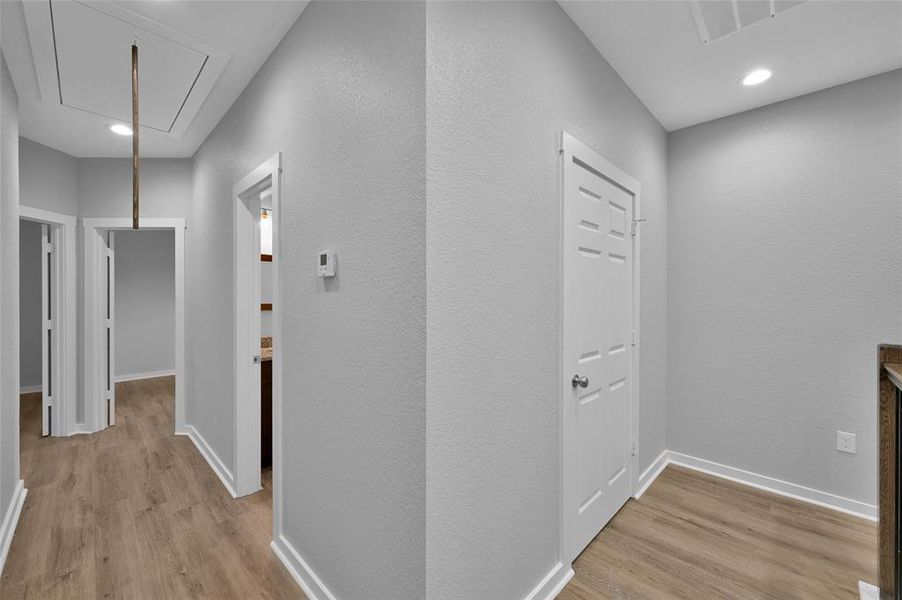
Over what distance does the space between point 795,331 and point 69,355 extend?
590cm

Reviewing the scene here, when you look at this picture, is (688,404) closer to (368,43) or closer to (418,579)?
(418,579)

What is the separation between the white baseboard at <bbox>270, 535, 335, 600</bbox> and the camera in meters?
1.66

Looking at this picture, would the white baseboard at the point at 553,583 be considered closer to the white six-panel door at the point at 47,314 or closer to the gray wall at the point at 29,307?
the white six-panel door at the point at 47,314

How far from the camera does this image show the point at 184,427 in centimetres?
371

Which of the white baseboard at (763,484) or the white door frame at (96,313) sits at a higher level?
the white door frame at (96,313)

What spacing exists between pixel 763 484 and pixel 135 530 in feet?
13.2

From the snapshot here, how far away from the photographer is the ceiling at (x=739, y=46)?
180 centimetres

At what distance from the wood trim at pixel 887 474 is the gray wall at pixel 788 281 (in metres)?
1.24

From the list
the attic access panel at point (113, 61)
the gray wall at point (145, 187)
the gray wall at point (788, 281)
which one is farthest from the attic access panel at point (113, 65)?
the gray wall at point (788, 281)

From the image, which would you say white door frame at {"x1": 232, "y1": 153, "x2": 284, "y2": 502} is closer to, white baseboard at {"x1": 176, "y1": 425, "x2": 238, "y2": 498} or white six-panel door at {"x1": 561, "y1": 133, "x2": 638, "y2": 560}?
white baseboard at {"x1": 176, "y1": 425, "x2": 238, "y2": 498}

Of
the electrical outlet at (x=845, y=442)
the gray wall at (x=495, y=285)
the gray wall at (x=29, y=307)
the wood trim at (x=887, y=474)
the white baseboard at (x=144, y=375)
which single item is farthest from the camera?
the white baseboard at (x=144, y=375)

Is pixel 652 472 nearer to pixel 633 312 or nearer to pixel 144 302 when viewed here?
pixel 633 312

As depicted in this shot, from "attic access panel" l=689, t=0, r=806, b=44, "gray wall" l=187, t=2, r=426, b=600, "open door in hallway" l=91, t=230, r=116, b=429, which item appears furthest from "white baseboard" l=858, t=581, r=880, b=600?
"open door in hallway" l=91, t=230, r=116, b=429

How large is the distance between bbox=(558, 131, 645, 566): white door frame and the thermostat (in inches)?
38.8
